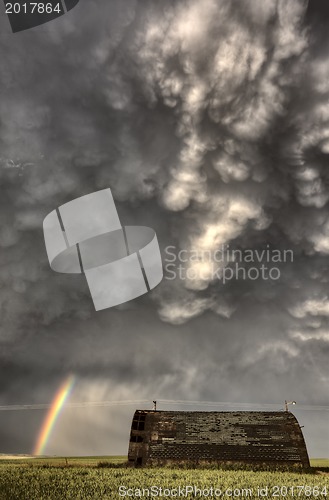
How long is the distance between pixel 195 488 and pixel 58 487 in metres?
6.79

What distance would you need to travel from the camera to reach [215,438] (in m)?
36.5

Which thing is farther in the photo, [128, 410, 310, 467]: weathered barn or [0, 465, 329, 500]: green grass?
[128, 410, 310, 467]: weathered barn

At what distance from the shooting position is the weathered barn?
34.2m

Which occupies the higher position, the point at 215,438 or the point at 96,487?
the point at 96,487

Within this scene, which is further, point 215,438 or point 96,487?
point 215,438

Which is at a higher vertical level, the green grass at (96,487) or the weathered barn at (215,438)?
the green grass at (96,487)

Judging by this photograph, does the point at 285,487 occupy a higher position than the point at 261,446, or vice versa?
the point at 285,487

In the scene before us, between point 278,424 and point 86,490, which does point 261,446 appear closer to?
point 278,424

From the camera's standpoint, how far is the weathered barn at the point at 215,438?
1346 inches

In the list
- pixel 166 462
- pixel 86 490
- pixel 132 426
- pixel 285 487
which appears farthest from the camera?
pixel 132 426

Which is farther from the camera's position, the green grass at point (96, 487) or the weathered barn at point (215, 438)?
the weathered barn at point (215, 438)

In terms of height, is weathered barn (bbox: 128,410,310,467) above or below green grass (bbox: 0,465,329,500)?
below

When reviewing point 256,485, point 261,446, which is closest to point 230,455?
point 261,446

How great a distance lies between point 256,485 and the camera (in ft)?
67.4
